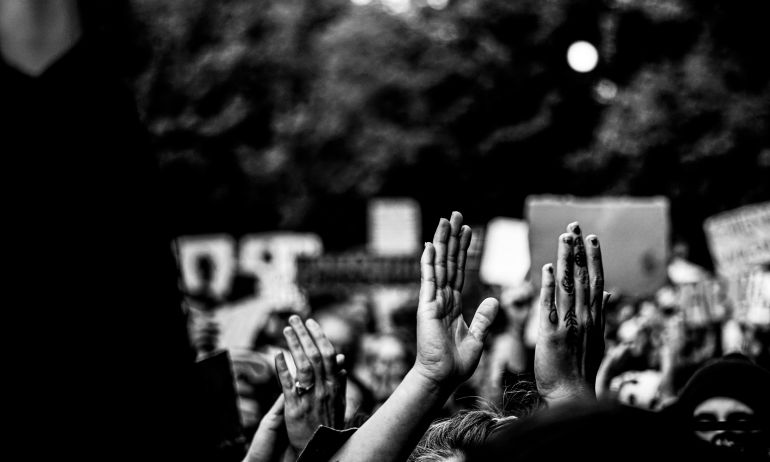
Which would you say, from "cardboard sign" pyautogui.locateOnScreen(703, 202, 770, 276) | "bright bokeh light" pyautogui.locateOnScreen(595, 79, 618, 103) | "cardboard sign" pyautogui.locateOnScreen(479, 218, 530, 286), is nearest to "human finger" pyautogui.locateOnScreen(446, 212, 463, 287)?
"cardboard sign" pyautogui.locateOnScreen(703, 202, 770, 276)

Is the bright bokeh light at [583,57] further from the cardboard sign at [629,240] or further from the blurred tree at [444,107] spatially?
the cardboard sign at [629,240]

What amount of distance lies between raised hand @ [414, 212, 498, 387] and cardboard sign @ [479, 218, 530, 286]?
22.1 ft

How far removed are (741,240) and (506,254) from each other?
2.03 meters

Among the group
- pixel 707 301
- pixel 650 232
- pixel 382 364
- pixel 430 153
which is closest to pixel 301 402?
pixel 650 232

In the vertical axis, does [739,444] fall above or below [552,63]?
below

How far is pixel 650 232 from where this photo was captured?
464 centimetres

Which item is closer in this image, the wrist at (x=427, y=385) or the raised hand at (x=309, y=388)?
the wrist at (x=427, y=385)

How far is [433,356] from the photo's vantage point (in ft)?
5.99

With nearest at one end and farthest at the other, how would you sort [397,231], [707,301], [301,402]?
[301,402]
[707,301]
[397,231]

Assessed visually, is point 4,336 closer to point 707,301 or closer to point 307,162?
point 707,301

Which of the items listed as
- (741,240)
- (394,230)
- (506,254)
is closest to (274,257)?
(394,230)

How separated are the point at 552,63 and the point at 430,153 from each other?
11.6 ft

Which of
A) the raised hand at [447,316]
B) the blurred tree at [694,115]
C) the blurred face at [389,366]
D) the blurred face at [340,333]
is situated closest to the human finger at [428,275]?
the raised hand at [447,316]

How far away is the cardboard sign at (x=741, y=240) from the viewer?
770 centimetres
